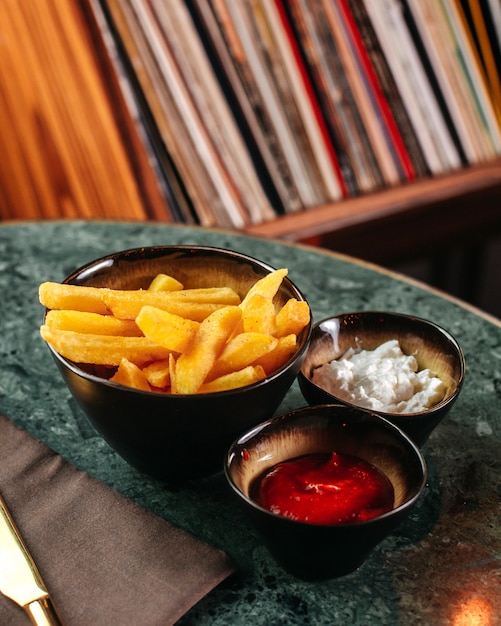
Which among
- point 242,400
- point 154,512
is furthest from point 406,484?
point 154,512

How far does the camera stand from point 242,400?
90 centimetres

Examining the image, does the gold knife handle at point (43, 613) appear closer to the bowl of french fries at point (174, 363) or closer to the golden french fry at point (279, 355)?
the bowl of french fries at point (174, 363)

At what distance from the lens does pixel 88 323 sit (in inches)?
37.5

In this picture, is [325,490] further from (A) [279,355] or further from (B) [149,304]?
(B) [149,304]

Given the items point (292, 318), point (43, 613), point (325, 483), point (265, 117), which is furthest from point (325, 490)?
point (265, 117)

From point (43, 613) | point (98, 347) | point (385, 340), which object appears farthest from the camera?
point (385, 340)

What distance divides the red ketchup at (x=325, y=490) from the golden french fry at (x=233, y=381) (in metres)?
0.12

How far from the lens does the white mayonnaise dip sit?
3.43 ft

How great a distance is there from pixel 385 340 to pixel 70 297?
1.59 ft

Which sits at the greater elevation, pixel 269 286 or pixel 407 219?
pixel 269 286

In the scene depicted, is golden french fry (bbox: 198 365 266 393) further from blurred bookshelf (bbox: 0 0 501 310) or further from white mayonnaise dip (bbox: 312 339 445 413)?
blurred bookshelf (bbox: 0 0 501 310)

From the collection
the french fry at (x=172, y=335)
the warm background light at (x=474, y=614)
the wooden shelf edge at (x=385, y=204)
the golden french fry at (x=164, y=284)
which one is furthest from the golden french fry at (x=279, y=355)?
the wooden shelf edge at (x=385, y=204)

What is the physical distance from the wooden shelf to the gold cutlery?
1.75m

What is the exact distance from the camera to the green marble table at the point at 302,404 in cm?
87
